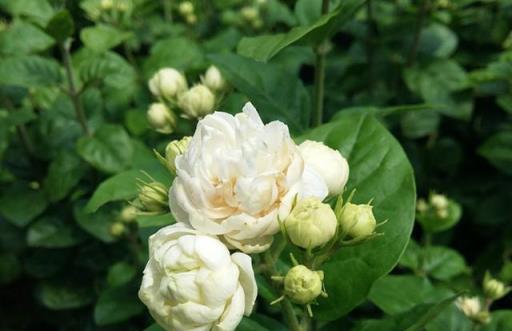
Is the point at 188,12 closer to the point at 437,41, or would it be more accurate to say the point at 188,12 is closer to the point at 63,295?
the point at 437,41

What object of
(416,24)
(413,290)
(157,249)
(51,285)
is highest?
(157,249)

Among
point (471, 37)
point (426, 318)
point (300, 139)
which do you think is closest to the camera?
point (426, 318)

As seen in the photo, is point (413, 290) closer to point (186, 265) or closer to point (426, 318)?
point (426, 318)

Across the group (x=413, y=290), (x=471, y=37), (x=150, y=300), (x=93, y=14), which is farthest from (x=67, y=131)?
(x=471, y=37)

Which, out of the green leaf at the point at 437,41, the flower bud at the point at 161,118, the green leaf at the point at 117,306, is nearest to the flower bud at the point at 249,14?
the green leaf at the point at 437,41

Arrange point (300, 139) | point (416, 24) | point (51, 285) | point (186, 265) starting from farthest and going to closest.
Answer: point (416, 24), point (51, 285), point (300, 139), point (186, 265)

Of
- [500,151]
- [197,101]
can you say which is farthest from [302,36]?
[500,151]
